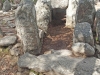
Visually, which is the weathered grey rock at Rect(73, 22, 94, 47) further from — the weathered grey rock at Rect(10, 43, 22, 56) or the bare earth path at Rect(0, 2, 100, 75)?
the weathered grey rock at Rect(10, 43, 22, 56)

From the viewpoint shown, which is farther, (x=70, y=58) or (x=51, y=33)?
(x=51, y=33)

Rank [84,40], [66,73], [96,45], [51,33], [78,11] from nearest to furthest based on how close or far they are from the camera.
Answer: [66,73] → [84,40] → [96,45] → [78,11] → [51,33]

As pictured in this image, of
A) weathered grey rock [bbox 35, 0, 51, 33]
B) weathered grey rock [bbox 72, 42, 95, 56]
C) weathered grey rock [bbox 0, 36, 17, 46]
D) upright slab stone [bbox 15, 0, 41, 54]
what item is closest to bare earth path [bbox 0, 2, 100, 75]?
weathered grey rock [bbox 0, 36, 17, 46]

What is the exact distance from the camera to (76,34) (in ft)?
20.3

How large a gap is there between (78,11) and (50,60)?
3018mm

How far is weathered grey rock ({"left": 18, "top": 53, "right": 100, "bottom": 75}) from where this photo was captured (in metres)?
4.92

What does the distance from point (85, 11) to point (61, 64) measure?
322 centimetres

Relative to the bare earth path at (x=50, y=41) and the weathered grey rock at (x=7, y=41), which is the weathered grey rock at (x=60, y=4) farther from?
the weathered grey rock at (x=7, y=41)

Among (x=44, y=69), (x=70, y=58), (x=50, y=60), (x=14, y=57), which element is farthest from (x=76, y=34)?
(x=14, y=57)

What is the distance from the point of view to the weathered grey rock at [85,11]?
738 cm

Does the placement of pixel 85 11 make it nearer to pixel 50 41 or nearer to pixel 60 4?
pixel 50 41

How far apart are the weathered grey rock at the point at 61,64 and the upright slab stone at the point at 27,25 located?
414 millimetres

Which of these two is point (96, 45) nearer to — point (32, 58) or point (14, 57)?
point (32, 58)

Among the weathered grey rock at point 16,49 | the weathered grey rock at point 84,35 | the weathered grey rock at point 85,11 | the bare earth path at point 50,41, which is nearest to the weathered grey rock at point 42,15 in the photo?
the bare earth path at point 50,41
